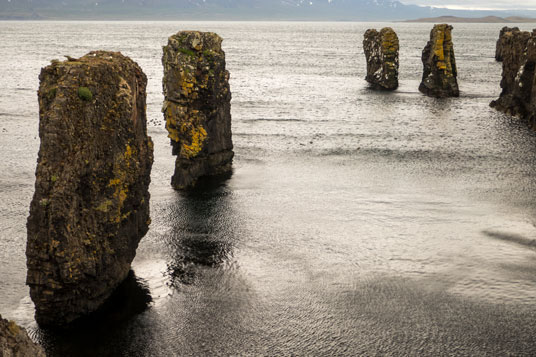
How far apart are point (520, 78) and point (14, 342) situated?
39.4 metres

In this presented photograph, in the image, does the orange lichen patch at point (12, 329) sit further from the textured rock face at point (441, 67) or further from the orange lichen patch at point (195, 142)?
the textured rock face at point (441, 67)

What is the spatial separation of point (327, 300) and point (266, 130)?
23454mm

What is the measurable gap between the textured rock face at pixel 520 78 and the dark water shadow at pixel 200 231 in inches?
948

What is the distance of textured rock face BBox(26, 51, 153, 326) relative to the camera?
40.2ft

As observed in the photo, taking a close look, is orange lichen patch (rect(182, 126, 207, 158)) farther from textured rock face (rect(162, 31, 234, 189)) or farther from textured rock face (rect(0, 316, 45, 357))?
textured rock face (rect(0, 316, 45, 357))

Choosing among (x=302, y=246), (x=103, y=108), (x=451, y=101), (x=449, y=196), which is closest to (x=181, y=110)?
(x=302, y=246)

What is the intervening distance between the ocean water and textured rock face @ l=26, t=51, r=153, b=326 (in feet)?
2.74

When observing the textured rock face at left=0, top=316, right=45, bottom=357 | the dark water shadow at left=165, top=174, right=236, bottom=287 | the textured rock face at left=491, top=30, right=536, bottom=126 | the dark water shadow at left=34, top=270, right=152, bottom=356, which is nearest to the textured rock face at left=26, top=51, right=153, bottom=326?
the dark water shadow at left=34, top=270, right=152, bottom=356

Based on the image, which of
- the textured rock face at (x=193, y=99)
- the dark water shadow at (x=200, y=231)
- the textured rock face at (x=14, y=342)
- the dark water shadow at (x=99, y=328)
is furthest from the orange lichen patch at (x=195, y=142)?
the textured rock face at (x=14, y=342)

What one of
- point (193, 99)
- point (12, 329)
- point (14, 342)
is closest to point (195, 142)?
point (193, 99)

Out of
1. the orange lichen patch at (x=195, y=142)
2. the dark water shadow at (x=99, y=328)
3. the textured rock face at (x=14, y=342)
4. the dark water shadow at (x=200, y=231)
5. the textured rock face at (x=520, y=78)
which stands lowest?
the dark water shadow at (x=99, y=328)

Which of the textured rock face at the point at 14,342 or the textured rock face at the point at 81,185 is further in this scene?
the textured rock face at the point at 81,185

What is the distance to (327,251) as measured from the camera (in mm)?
17375

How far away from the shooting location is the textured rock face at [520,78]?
38219mm
